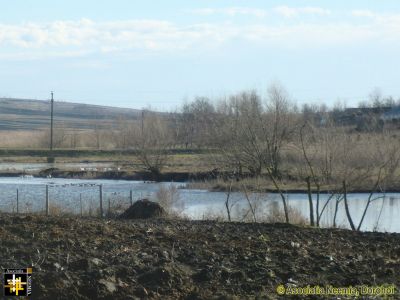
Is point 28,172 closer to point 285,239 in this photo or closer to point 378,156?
point 378,156

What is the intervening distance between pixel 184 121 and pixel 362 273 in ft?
322

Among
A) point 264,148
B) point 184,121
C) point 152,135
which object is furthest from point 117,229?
point 184,121

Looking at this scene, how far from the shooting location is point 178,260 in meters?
12.9

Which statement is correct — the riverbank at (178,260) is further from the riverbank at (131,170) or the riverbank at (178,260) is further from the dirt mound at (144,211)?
the riverbank at (131,170)

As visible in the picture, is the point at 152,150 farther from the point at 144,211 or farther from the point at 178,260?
the point at 178,260

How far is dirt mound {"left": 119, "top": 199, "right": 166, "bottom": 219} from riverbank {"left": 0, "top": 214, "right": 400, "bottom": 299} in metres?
7.93

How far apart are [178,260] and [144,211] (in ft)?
41.6

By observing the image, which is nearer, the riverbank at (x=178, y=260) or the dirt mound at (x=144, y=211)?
the riverbank at (x=178, y=260)

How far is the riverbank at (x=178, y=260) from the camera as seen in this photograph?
1092cm

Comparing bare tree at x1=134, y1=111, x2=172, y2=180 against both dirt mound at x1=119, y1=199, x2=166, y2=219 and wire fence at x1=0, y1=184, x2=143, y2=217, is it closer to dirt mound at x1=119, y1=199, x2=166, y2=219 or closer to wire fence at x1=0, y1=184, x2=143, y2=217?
wire fence at x1=0, y1=184, x2=143, y2=217

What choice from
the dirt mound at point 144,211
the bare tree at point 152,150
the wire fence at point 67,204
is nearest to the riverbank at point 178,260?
the dirt mound at point 144,211

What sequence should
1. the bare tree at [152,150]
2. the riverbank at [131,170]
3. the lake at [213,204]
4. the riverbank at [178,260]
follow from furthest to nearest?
1. the bare tree at [152,150]
2. the riverbank at [131,170]
3. the lake at [213,204]
4. the riverbank at [178,260]

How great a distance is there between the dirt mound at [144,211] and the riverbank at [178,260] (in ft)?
26.0

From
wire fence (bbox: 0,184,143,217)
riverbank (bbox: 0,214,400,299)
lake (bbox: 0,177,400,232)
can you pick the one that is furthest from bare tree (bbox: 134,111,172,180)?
riverbank (bbox: 0,214,400,299)
